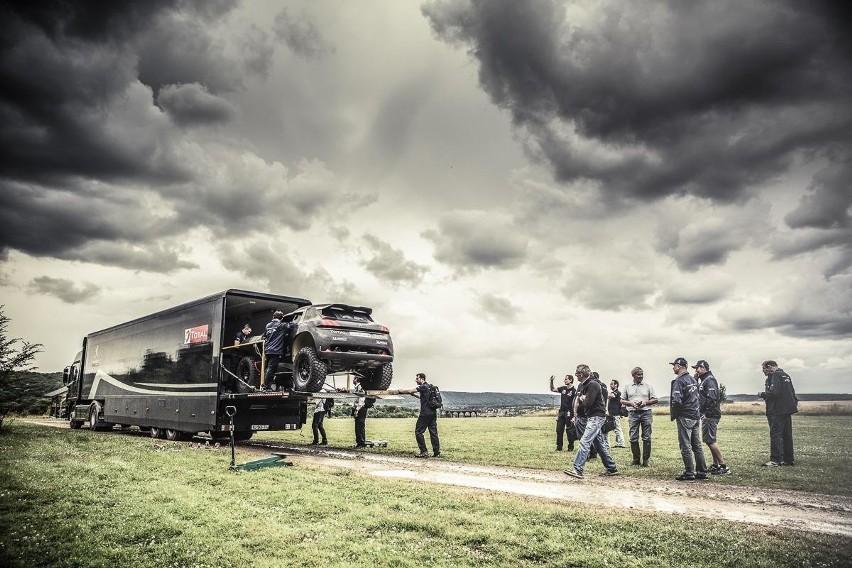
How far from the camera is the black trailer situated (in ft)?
48.1

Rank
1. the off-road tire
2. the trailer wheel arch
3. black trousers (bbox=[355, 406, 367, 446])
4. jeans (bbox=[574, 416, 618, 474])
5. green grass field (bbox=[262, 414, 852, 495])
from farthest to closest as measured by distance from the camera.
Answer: the trailer wheel arch < the off-road tire < black trousers (bbox=[355, 406, 367, 446]) < jeans (bbox=[574, 416, 618, 474]) < green grass field (bbox=[262, 414, 852, 495])

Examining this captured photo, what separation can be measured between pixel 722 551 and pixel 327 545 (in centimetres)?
442

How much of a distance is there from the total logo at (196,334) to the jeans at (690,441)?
40.8 feet

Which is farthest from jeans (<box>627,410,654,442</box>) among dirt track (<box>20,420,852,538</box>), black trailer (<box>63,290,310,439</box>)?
black trailer (<box>63,290,310,439</box>)

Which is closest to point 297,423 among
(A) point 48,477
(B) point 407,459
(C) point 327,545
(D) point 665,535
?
(B) point 407,459

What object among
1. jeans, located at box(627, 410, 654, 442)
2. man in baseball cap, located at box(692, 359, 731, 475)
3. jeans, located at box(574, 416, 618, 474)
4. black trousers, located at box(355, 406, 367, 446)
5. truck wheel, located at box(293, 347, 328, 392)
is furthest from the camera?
black trousers, located at box(355, 406, 367, 446)

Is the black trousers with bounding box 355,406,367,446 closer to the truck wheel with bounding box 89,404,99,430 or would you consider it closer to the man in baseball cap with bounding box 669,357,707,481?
the man in baseball cap with bounding box 669,357,707,481

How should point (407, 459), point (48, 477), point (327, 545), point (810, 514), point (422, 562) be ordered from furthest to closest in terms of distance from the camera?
point (407, 459) < point (48, 477) < point (810, 514) < point (327, 545) < point (422, 562)

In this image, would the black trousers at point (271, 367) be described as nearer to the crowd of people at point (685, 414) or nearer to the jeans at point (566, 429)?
the crowd of people at point (685, 414)

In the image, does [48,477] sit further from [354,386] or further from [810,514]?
[810,514]

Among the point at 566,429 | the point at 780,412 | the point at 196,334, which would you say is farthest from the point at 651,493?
the point at 196,334

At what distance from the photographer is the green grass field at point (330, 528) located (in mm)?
5613

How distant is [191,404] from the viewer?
15.6m

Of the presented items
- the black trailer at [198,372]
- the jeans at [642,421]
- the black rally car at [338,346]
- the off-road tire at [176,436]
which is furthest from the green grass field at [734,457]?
the off-road tire at [176,436]
